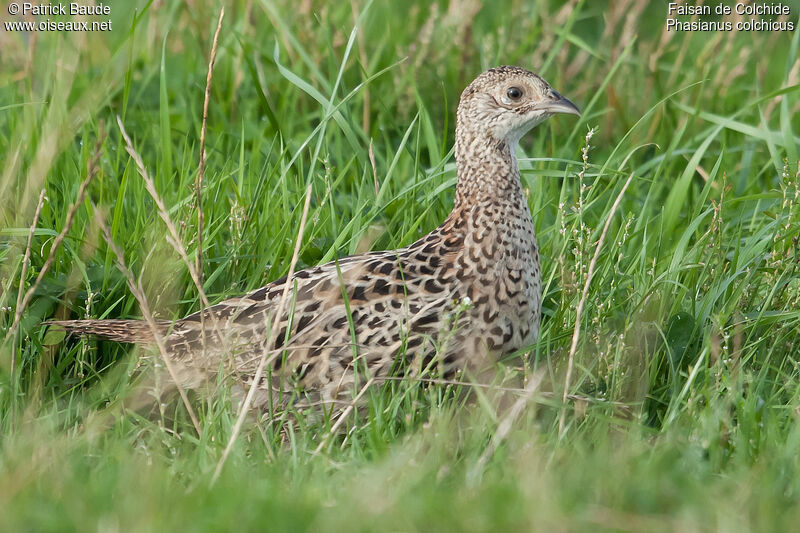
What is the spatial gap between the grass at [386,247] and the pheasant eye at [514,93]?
32 centimetres

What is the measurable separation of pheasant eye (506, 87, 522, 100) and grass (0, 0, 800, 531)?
0.32 metres

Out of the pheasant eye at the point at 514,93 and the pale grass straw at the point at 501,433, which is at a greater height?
the pheasant eye at the point at 514,93

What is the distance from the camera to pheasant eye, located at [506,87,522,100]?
4273 mm

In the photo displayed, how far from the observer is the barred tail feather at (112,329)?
4074 mm

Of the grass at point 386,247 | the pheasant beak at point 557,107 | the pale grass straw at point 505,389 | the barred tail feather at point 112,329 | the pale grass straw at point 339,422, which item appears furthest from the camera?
the pheasant beak at point 557,107

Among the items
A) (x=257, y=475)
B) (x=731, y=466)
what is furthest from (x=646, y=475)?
(x=257, y=475)

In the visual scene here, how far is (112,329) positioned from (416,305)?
3.69 ft

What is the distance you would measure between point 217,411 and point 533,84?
5.65 feet

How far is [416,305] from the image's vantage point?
3914mm

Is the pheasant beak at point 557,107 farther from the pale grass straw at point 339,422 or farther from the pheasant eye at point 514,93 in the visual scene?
the pale grass straw at point 339,422

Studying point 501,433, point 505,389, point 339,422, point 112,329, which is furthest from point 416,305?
point 112,329

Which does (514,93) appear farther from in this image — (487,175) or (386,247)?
(386,247)

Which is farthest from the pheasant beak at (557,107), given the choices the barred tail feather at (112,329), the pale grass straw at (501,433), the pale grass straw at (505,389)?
the barred tail feather at (112,329)

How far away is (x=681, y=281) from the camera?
15.2 feet
